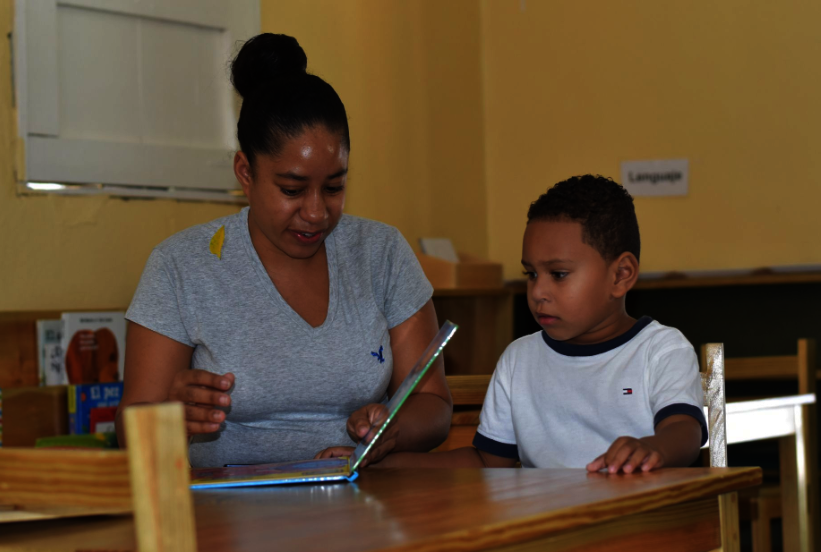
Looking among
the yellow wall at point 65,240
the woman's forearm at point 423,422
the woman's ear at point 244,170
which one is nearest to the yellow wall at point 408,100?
the yellow wall at point 65,240

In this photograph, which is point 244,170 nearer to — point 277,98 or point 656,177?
point 277,98

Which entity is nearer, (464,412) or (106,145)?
(464,412)

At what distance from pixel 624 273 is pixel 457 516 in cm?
81

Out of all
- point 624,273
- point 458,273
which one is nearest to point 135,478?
point 624,273

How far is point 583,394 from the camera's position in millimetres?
1477

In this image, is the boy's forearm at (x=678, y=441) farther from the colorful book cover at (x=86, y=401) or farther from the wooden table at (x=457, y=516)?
the colorful book cover at (x=86, y=401)

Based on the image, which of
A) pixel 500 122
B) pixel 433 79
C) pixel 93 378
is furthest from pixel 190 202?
pixel 500 122

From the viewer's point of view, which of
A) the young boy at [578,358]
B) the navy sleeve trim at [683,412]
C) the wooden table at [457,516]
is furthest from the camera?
the young boy at [578,358]

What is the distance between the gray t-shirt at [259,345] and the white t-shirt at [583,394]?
0.79ft

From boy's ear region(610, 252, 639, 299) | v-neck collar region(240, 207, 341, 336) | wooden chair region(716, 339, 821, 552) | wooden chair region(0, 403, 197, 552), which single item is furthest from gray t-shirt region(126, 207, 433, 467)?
wooden chair region(716, 339, 821, 552)

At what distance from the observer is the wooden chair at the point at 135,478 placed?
1.96ft

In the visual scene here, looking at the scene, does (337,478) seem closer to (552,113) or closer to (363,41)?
(363,41)

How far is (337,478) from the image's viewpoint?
116cm

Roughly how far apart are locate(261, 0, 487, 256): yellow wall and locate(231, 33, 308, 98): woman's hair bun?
1.36 m
